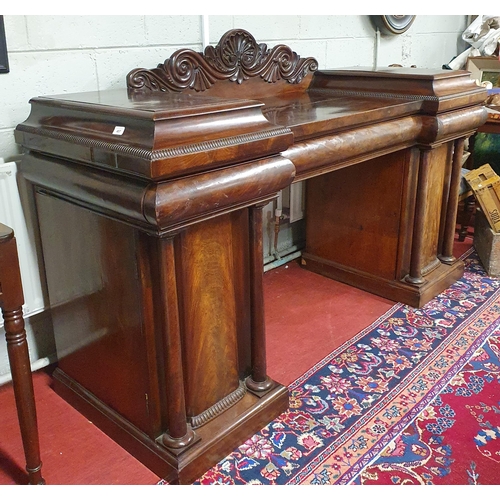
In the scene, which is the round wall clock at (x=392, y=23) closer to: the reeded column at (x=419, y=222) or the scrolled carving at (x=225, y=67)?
the scrolled carving at (x=225, y=67)

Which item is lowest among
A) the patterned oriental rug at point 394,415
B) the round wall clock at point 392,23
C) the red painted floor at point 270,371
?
the patterned oriental rug at point 394,415

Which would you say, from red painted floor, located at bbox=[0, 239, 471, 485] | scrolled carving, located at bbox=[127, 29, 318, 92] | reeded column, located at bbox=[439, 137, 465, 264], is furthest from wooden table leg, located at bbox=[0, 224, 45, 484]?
reeded column, located at bbox=[439, 137, 465, 264]

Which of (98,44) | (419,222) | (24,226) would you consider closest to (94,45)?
(98,44)

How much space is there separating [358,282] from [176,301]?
4.72ft

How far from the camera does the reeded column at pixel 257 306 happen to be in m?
1.59

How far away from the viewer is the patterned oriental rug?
157 centimetres

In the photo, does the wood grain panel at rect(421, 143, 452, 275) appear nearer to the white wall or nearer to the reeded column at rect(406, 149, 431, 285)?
the reeded column at rect(406, 149, 431, 285)

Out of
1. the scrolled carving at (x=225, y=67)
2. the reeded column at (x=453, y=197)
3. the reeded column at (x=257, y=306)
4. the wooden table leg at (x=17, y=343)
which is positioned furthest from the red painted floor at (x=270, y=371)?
the scrolled carving at (x=225, y=67)

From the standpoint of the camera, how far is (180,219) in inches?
50.8

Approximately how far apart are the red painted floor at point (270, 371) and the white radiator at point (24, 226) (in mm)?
332

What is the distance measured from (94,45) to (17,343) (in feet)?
3.42

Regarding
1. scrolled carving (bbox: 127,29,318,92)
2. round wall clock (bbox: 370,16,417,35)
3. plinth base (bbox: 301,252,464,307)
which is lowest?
plinth base (bbox: 301,252,464,307)

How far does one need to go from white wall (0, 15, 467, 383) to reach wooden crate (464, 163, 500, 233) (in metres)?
1.01
